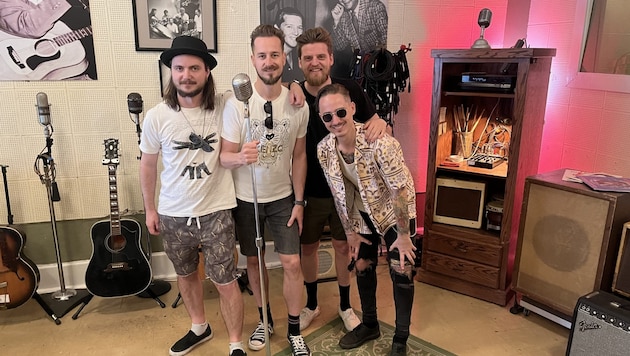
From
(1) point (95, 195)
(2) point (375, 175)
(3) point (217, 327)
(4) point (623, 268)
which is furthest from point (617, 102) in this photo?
(1) point (95, 195)

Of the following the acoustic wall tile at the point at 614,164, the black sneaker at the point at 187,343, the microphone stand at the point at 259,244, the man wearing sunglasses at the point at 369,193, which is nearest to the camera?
the microphone stand at the point at 259,244

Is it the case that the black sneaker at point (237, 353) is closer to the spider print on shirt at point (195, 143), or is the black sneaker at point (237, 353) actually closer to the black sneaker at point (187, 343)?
the black sneaker at point (187, 343)

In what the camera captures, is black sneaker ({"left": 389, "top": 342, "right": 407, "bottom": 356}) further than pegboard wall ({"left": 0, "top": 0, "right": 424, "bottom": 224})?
No

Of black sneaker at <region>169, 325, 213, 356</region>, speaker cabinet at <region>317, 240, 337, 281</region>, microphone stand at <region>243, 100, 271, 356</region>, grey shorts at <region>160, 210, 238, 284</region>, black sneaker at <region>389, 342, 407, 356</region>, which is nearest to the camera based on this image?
microphone stand at <region>243, 100, 271, 356</region>

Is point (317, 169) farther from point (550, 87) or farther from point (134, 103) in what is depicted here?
point (550, 87)

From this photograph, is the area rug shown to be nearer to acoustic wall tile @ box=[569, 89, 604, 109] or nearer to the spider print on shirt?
the spider print on shirt

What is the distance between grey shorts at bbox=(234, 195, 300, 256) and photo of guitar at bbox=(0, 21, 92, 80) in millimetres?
1372

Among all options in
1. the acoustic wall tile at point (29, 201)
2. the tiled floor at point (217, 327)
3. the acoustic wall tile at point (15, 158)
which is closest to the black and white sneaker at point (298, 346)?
the tiled floor at point (217, 327)

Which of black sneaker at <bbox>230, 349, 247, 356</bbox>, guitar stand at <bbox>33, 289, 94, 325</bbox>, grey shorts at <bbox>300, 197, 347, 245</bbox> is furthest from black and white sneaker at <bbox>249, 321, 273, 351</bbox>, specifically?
guitar stand at <bbox>33, 289, 94, 325</bbox>

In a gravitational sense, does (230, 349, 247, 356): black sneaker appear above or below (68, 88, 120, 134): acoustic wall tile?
below

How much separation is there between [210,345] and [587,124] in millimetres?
2500

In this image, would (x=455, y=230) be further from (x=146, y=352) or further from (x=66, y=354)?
(x=66, y=354)

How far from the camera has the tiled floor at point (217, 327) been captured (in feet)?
8.23

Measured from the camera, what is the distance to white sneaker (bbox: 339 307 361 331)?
8.66ft
